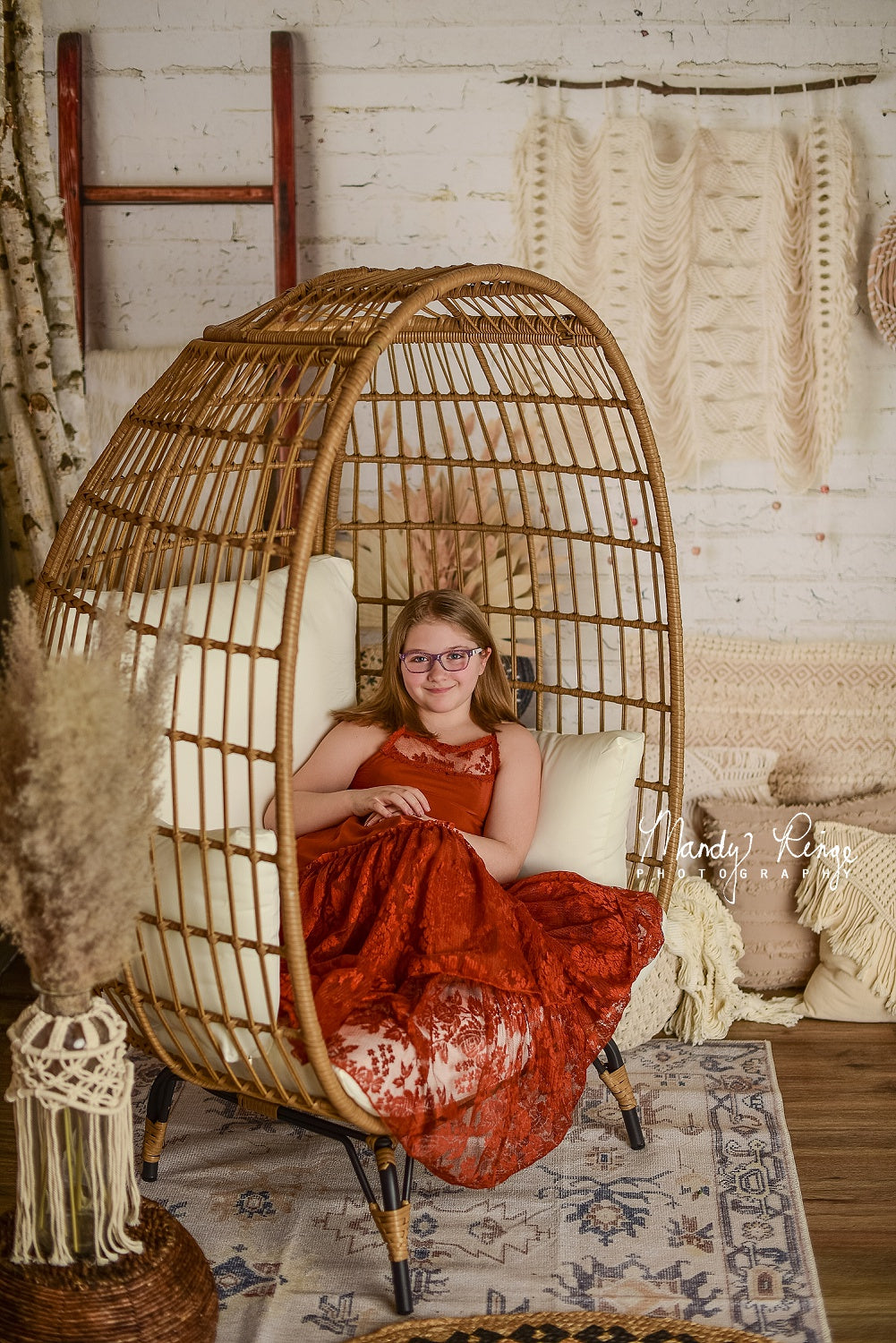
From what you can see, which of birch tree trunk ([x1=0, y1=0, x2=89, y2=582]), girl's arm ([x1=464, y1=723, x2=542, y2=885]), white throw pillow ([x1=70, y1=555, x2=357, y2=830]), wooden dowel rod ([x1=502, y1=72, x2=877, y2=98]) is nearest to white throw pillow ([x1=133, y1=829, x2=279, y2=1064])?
white throw pillow ([x1=70, y1=555, x2=357, y2=830])

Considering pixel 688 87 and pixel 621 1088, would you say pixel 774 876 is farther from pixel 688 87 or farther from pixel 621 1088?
pixel 688 87

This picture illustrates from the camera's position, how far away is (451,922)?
81.2 inches

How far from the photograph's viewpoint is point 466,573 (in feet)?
9.46

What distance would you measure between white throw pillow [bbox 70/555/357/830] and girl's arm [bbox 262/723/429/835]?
3 cm

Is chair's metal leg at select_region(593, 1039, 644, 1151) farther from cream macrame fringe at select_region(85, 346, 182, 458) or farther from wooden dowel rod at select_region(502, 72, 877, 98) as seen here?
wooden dowel rod at select_region(502, 72, 877, 98)

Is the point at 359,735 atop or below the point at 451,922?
atop

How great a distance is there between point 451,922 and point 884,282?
180 cm

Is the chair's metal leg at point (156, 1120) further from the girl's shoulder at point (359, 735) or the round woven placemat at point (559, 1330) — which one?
the girl's shoulder at point (359, 735)

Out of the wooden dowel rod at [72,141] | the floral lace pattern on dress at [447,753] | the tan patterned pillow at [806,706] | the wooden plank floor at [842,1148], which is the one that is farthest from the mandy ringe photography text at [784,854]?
the wooden dowel rod at [72,141]

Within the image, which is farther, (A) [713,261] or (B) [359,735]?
(A) [713,261]

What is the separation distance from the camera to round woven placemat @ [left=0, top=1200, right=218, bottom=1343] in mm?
1581

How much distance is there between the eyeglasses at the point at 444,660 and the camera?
242 centimetres

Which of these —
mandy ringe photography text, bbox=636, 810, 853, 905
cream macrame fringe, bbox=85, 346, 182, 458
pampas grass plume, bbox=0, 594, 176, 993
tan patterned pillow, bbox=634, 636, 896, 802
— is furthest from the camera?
tan patterned pillow, bbox=634, 636, 896, 802

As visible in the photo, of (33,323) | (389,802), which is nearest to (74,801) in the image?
(389,802)
